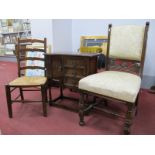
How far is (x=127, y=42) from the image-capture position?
1.78 meters

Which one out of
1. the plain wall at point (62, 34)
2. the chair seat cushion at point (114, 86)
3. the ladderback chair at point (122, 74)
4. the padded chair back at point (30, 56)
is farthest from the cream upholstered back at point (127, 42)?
the plain wall at point (62, 34)

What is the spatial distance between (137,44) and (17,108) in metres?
1.73

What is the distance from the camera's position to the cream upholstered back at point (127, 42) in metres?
1.71

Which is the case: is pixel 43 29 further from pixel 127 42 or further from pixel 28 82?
pixel 127 42

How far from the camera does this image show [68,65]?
1901 mm

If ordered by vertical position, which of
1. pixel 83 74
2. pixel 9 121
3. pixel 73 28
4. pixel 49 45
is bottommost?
pixel 9 121

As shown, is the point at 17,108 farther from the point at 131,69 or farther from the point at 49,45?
the point at 131,69

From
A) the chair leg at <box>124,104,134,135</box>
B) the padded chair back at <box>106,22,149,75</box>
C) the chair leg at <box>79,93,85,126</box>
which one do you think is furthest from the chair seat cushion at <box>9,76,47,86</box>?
the chair leg at <box>124,104,134,135</box>

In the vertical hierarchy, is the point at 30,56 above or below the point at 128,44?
below

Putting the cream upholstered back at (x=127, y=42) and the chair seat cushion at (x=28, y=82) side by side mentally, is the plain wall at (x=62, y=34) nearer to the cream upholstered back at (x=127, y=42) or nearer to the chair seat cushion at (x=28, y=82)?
the chair seat cushion at (x=28, y=82)

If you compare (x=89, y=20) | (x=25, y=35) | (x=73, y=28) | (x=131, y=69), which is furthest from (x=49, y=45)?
(x=25, y=35)

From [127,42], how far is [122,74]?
37 centimetres

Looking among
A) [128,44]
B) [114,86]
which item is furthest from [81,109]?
[128,44]

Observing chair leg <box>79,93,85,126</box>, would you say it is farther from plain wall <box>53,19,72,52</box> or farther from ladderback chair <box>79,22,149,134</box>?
plain wall <box>53,19,72,52</box>
